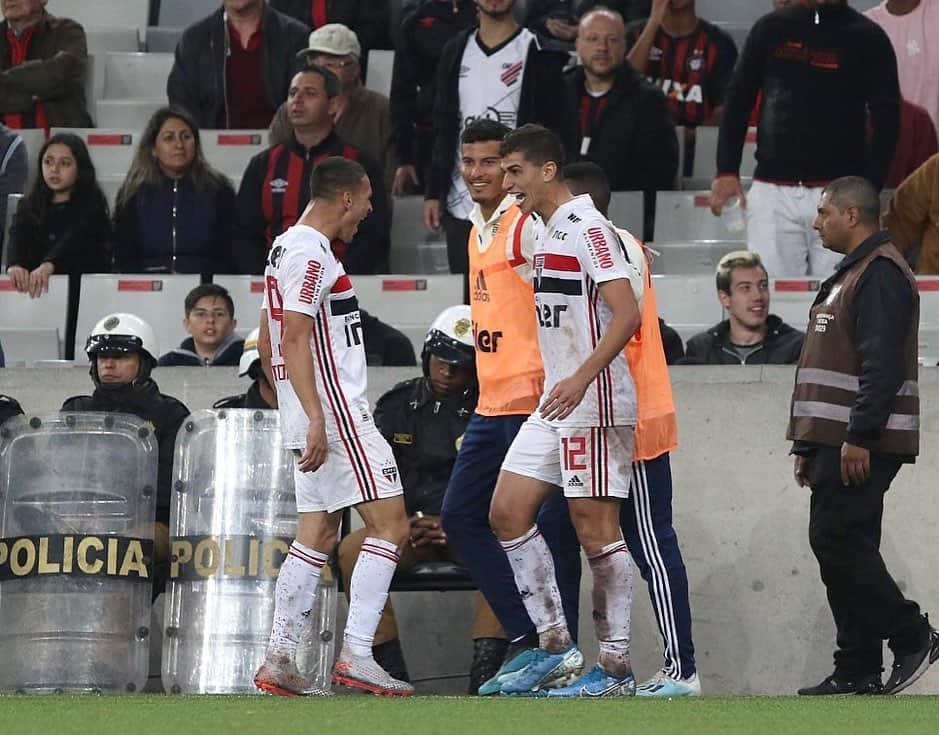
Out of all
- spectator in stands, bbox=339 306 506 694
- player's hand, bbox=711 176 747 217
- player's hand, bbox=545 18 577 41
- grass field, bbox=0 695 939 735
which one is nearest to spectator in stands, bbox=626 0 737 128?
player's hand, bbox=545 18 577 41

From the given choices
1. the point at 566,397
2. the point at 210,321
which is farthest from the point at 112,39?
the point at 566,397

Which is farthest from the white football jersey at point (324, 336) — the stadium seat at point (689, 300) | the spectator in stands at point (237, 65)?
the spectator in stands at point (237, 65)

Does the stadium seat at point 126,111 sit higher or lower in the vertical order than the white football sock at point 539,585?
higher

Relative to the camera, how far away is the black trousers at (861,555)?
727cm

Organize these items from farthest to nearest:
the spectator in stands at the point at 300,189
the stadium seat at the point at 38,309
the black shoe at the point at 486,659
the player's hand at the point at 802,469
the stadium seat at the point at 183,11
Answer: the stadium seat at the point at 183,11 < the spectator in stands at the point at 300,189 < the stadium seat at the point at 38,309 < the black shoe at the point at 486,659 < the player's hand at the point at 802,469

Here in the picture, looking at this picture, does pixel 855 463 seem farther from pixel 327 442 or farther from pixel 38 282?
pixel 38 282

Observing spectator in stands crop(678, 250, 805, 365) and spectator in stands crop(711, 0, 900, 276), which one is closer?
spectator in stands crop(678, 250, 805, 365)

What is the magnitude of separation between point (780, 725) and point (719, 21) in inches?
357

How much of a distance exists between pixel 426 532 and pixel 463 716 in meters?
2.45

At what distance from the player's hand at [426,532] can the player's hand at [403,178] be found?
151 inches

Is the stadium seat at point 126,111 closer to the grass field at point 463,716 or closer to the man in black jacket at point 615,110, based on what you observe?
the man in black jacket at point 615,110

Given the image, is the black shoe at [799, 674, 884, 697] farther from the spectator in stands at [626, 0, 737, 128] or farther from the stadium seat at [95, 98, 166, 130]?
the stadium seat at [95, 98, 166, 130]

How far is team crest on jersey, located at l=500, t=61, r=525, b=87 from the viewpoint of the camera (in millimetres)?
10727

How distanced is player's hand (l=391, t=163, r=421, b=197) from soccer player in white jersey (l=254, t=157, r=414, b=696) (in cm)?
454
